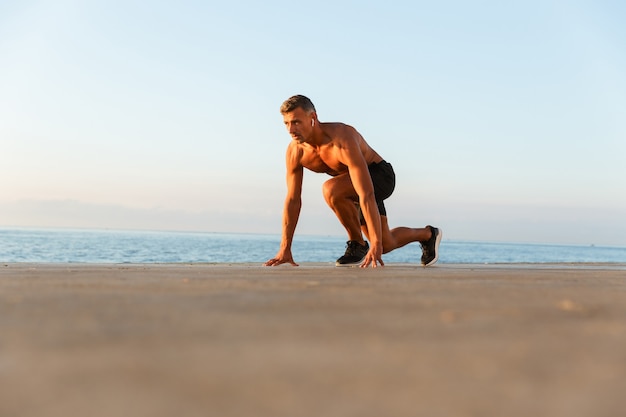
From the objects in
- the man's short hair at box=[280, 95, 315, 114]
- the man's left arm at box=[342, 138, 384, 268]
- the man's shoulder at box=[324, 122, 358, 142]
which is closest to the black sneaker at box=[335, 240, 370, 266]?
the man's left arm at box=[342, 138, 384, 268]

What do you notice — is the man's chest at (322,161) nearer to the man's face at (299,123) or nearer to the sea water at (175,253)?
the man's face at (299,123)

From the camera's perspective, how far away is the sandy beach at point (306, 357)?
843 mm

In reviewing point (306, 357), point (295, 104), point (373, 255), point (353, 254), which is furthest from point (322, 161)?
point (306, 357)

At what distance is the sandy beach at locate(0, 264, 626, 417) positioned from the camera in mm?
843

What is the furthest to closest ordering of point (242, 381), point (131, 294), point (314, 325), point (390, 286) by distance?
point (390, 286)
point (131, 294)
point (314, 325)
point (242, 381)

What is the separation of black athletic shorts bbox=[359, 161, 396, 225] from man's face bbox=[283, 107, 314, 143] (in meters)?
0.97

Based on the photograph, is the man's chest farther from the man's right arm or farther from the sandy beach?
the sandy beach

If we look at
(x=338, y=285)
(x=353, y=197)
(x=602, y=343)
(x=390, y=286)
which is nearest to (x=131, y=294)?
(x=338, y=285)

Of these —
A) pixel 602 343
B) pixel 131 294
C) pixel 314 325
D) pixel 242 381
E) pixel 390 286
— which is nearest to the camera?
pixel 242 381

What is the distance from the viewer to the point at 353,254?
241 inches

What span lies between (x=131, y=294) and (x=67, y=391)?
138 cm

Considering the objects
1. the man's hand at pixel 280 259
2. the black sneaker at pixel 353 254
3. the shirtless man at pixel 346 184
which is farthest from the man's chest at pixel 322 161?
the man's hand at pixel 280 259

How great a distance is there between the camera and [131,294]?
2.23 m

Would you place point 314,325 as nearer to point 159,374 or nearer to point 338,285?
point 159,374
